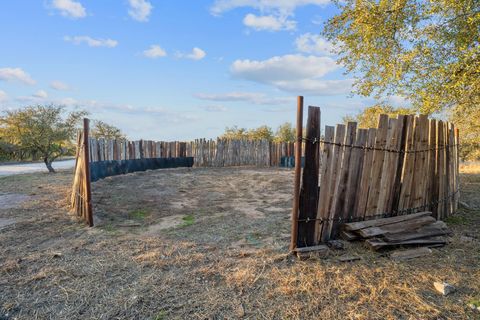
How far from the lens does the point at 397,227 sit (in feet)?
14.3

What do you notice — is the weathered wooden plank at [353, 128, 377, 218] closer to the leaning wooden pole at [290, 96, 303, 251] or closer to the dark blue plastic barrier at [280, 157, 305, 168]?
the leaning wooden pole at [290, 96, 303, 251]

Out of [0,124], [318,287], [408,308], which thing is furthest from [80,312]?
[0,124]

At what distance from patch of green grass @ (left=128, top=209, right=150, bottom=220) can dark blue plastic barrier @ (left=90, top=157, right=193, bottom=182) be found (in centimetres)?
382

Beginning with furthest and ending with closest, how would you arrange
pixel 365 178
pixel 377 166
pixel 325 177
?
1. pixel 377 166
2. pixel 365 178
3. pixel 325 177

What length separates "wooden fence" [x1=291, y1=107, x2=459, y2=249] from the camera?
13.1ft

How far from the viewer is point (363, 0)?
8.09 m

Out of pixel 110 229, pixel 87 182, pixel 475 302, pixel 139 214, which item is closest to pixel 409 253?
pixel 475 302

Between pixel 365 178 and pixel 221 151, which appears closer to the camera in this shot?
pixel 365 178

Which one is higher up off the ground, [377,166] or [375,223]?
[377,166]

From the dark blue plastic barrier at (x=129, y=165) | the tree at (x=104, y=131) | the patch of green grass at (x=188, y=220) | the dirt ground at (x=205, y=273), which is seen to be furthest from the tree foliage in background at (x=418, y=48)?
the tree at (x=104, y=131)

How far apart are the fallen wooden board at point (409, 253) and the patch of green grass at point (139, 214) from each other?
14.0 ft

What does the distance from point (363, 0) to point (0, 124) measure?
2186 cm

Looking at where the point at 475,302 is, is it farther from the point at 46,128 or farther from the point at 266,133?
the point at 266,133

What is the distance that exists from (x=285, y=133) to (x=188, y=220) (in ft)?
85.6
